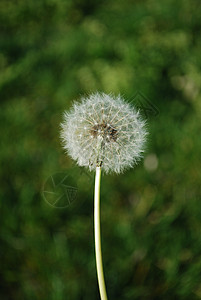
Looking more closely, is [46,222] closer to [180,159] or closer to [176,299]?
[176,299]

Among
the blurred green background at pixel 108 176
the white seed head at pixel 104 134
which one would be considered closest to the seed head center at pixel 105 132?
the white seed head at pixel 104 134

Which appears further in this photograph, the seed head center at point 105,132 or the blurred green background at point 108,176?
the blurred green background at point 108,176

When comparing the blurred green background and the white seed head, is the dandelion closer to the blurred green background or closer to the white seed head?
the white seed head

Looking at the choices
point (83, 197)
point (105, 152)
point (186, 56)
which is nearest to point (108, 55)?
point (186, 56)

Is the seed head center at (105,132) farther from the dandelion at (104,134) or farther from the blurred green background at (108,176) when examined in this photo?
the blurred green background at (108,176)

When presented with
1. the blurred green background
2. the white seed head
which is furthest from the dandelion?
the blurred green background

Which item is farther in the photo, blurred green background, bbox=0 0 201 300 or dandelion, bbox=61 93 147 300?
blurred green background, bbox=0 0 201 300
